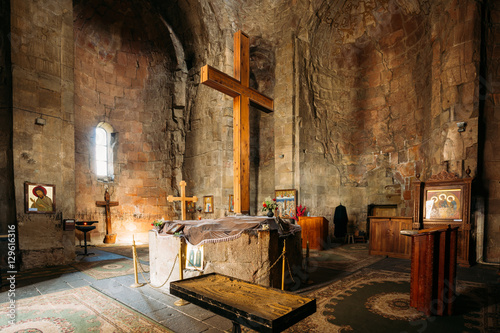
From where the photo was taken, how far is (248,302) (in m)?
2.30

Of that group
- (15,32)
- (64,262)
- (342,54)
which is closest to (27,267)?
(64,262)

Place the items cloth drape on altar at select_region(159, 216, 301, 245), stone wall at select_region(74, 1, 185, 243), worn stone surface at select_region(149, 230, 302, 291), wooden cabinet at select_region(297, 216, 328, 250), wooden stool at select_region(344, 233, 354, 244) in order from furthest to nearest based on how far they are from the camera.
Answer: stone wall at select_region(74, 1, 185, 243) → wooden stool at select_region(344, 233, 354, 244) → wooden cabinet at select_region(297, 216, 328, 250) → cloth drape on altar at select_region(159, 216, 301, 245) → worn stone surface at select_region(149, 230, 302, 291)

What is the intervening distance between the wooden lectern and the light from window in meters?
11.9

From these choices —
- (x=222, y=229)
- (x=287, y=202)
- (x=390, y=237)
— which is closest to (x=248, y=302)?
(x=222, y=229)

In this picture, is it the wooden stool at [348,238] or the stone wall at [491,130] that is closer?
the stone wall at [491,130]

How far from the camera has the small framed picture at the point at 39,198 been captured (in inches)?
261

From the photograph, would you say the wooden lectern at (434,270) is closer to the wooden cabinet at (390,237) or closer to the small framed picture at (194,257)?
the small framed picture at (194,257)

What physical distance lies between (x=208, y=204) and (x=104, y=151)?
531 cm

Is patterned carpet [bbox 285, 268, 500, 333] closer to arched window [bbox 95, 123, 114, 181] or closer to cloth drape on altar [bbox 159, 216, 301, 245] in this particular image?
cloth drape on altar [bbox 159, 216, 301, 245]

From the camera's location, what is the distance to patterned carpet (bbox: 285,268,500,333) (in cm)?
337

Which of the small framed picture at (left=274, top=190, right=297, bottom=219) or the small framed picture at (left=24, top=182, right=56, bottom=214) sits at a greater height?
the small framed picture at (left=24, top=182, right=56, bottom=214)

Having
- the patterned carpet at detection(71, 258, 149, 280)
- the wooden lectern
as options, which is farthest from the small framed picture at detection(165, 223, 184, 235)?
the wooden lectern

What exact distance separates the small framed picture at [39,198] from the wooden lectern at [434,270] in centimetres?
797

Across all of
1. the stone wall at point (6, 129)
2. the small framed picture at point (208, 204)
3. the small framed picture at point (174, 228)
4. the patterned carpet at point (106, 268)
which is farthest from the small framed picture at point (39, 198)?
the small framed picture at point (208, 204)
